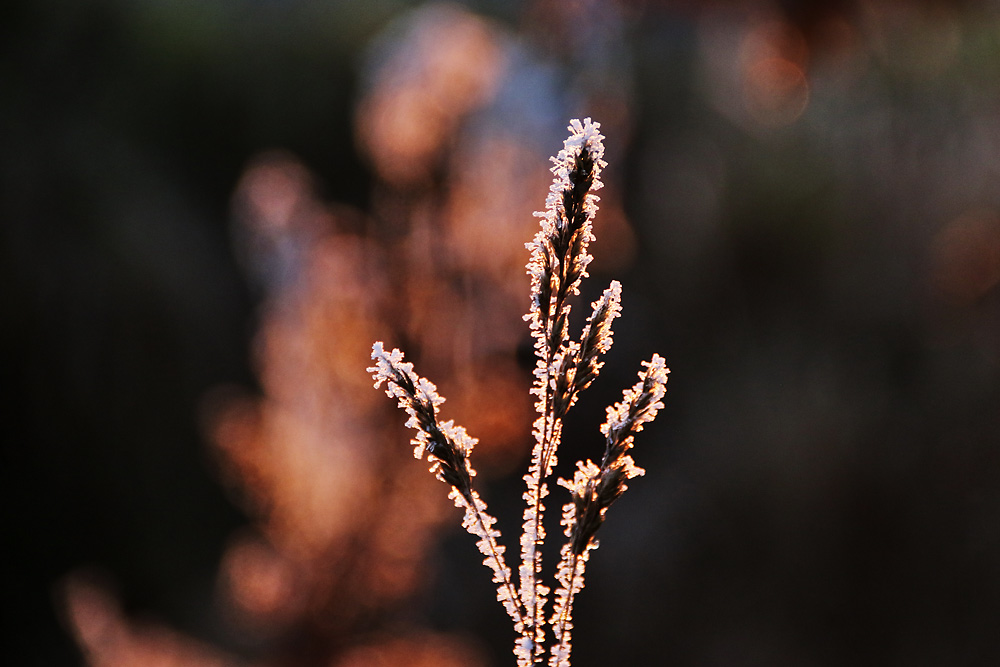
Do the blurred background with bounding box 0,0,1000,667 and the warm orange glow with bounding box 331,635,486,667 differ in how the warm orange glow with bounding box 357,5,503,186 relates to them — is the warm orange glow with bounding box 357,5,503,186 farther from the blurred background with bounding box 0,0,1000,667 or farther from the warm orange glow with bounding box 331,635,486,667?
the warm orange glow with bounding box 331,635,486,667

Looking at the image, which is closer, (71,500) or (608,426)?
(608,426)

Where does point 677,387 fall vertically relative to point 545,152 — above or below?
above

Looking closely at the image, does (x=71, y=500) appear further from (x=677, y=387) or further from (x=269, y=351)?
(x=677, y=387)

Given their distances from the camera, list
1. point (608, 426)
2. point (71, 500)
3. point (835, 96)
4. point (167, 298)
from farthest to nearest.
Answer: point (835, 96) → point (167, 298) → point (71, 500) → point (608, 426)

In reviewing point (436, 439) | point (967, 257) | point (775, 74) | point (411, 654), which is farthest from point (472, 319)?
point (775, 74)

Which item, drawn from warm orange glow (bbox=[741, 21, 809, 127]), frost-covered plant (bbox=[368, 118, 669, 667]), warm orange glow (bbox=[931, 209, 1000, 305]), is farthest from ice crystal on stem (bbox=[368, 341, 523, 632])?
warm orange glow (bbox=[741, 21, 809, 127])

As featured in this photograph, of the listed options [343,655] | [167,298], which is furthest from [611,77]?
[343,655]
